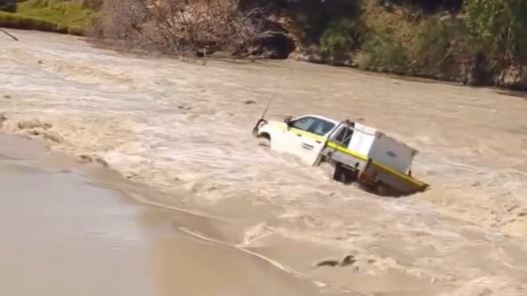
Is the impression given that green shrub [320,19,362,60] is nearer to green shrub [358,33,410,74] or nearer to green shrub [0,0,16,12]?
green shrub [358,33,410,74]

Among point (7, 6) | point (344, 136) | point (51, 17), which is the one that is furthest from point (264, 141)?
point (7, 6)

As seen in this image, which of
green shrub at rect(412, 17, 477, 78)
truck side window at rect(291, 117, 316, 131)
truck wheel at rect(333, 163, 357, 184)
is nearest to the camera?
truck wheel at rect(333, 163, 357, 184)

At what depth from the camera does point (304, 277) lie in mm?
12766

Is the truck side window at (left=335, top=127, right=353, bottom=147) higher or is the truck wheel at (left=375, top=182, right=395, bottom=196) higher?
the truck side window at (left=335, top=127, right=353, bottom=147)

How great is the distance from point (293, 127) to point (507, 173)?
14.3 ft

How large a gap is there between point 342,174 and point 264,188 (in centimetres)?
141

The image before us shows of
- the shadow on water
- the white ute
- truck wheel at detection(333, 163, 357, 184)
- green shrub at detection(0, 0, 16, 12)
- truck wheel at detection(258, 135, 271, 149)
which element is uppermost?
the white ute

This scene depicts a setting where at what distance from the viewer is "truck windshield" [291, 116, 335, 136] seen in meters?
19.2

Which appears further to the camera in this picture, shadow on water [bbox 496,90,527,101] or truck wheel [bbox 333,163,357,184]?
shadow on water [bbox 496,90,527,101]

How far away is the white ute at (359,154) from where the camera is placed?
1788 centimetres

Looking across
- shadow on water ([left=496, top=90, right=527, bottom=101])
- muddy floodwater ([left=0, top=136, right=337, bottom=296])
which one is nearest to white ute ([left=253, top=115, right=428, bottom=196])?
muddy floodwater ([left=0, top=136, right=337, bottom=296])

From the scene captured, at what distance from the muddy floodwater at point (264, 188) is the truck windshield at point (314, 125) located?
69 centimetres

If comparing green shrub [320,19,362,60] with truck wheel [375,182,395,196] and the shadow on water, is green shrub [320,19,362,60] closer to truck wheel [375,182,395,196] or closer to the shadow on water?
the shadow on water

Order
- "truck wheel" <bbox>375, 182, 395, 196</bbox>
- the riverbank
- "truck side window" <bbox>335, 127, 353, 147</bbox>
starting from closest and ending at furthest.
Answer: "truck wheel" <bbox>375, 182, 395, 196</bbox> < "truck side window" <bbox>335, 127, 353, 147</bbox> < the riverbank
